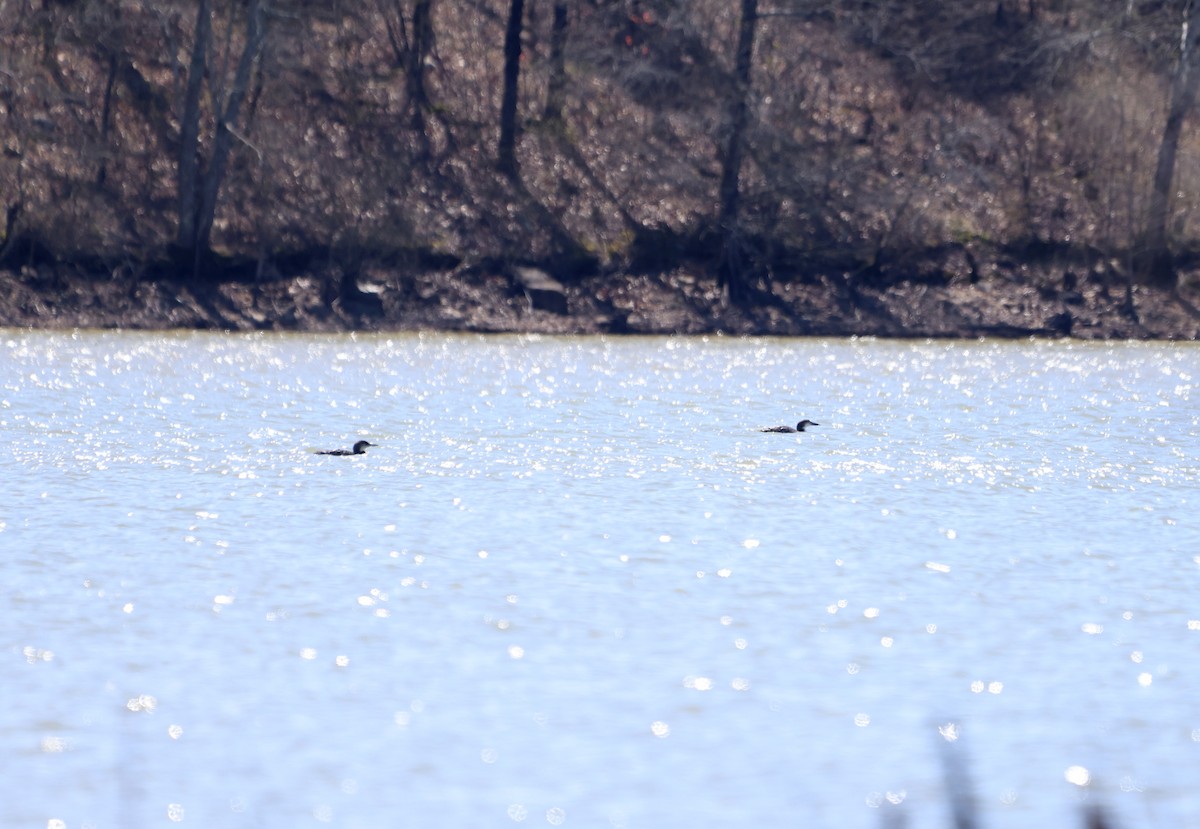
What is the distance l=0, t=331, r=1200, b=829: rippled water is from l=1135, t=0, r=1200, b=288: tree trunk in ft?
73.6

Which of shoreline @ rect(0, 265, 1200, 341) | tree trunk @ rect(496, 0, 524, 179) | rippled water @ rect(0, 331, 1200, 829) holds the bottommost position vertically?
shoreline @ rect(0, 265, 1200, 341)

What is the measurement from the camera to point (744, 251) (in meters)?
44.0

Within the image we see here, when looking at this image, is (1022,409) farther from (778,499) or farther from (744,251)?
(744,251)

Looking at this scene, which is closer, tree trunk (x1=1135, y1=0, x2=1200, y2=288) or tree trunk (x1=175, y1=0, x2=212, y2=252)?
tree trunk (x1=175, y1=0, x2=212, y2=252)

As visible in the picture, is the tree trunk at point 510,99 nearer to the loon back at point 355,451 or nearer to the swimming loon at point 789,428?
the swimming loon at point 789,428

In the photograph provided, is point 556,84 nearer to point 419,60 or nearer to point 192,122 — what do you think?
point 419,60

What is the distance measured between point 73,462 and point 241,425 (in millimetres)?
4189

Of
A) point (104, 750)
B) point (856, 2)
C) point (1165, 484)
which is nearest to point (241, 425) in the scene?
point (1165, 484)

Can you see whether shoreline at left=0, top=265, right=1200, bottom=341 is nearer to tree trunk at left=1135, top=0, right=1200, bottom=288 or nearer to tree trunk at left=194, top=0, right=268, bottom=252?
tree trunk at left=1135, top=0, right=1200, bottom=288

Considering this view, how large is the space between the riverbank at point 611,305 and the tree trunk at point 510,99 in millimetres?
4721

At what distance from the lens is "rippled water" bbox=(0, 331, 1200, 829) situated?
756 centimetres

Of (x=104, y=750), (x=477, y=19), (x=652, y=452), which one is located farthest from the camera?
(x=477, y=19)

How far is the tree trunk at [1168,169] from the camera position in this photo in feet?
145

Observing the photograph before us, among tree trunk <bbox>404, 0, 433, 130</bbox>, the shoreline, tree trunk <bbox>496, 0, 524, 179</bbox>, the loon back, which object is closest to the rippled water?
the loon back
